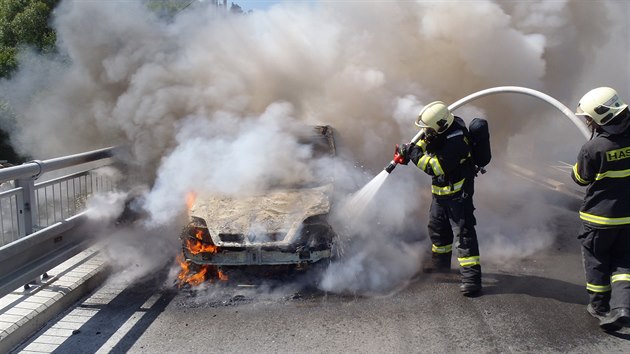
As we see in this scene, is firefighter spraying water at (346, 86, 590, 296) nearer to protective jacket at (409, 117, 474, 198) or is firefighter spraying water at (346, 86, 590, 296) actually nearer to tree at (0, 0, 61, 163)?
protective jacket at (409, 117, 474, 198)

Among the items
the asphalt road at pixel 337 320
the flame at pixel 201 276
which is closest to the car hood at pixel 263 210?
the flame at pixel 201 276

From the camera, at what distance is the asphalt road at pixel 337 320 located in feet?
13.0

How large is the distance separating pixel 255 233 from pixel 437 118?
6.79 ft

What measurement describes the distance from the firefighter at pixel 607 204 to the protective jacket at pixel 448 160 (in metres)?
1.01

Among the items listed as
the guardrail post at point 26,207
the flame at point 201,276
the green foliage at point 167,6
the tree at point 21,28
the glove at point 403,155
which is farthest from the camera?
the tree at point 21,28

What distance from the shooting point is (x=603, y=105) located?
13.6 ft

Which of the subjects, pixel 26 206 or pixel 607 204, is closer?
pixel 607 204

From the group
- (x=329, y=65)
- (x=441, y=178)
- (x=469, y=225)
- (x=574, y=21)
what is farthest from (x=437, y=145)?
(x=574, y=21)

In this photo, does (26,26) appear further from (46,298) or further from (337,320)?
(337,320)

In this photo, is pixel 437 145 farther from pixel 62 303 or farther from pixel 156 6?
pixel 156 6

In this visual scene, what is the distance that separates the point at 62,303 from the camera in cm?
470

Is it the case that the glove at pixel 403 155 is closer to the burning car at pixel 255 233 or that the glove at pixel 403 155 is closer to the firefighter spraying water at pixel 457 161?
the firefighter spraying water at pixel 457 161

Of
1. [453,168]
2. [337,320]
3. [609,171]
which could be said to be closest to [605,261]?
[609,171]

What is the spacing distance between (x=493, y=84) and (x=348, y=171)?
3149mm
